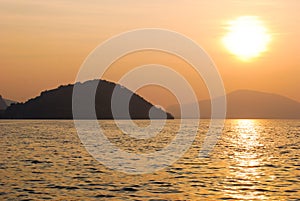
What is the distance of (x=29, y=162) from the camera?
72.9 m

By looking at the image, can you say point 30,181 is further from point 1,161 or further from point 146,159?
point 146,159

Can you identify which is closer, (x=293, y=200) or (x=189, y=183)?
(x=293, y=200)

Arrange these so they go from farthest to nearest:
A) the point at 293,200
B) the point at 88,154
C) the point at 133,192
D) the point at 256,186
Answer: the point at 88,154 < the point at 256,186 < the point at 133,192 < the point at 293,200

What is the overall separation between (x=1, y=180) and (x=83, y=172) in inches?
443

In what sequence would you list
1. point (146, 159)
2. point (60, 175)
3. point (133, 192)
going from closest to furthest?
point (133, 192) < point (60, 175) < point (146, 159)

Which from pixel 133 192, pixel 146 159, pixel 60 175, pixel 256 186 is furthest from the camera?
pixel 146 159

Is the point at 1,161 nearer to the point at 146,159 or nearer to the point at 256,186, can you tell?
the point at 146,159

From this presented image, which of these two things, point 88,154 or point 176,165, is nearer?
point 176,165

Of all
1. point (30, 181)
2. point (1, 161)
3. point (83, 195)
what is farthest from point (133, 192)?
point (1, 161)

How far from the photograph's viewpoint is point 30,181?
5353cm

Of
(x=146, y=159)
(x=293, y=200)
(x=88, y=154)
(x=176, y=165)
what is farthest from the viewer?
(x=88, y=154)

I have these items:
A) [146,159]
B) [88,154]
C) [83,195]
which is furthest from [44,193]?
[88,154]

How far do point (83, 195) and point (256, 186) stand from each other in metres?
17.7

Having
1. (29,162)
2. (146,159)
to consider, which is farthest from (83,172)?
(146,159)
